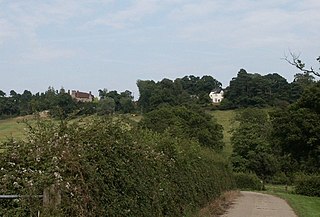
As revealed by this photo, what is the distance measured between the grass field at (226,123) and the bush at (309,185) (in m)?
32.7

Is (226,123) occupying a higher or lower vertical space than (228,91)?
lower

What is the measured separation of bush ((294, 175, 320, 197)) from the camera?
49.8 meters

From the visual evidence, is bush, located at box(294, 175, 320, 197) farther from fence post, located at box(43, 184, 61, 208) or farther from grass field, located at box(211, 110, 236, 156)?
fence post, located at box(43, 184, 61, 208)

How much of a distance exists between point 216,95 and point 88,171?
13034cm

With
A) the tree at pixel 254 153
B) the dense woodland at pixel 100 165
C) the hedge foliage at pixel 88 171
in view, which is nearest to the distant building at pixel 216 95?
the tree at pixel 254 153

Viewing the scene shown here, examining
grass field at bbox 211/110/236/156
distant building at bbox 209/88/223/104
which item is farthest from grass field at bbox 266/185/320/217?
distant building at bbox 209/88/223/104

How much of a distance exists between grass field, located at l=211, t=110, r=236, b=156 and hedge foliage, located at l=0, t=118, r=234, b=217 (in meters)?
72.4

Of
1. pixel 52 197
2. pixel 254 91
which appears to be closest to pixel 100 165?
pixel 52 197

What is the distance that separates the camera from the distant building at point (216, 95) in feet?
428

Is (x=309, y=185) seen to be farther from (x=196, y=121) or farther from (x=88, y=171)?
(x=88, y=171)

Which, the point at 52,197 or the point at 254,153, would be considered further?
the point at 254,153

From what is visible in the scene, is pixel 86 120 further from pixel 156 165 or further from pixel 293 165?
pixel 293 165

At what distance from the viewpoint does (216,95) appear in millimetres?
138500

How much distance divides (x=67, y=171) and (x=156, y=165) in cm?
629
